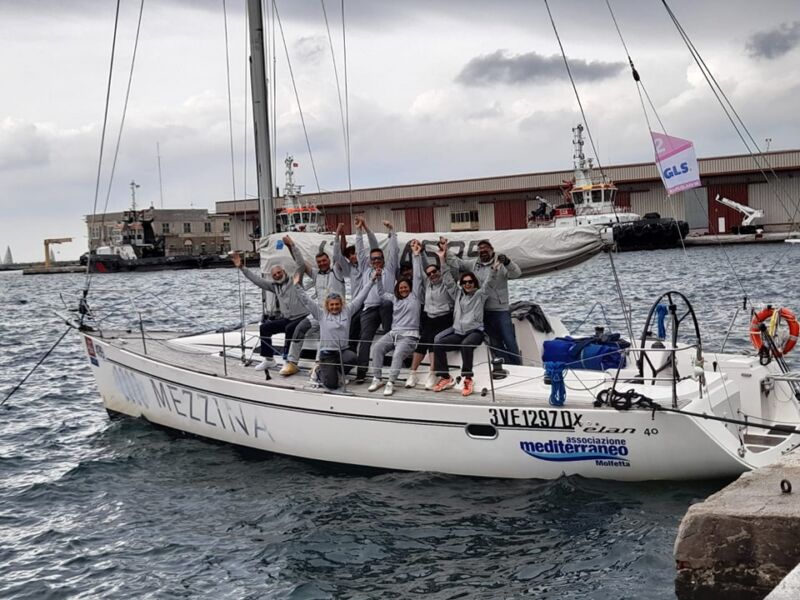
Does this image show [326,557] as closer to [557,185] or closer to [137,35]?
[137,35]

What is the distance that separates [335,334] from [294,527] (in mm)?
2669

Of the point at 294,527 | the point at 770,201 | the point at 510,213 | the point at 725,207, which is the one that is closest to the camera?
the point at 294,527

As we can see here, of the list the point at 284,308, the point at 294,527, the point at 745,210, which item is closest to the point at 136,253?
the point at 745,210

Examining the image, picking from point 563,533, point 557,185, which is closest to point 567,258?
point 563,533

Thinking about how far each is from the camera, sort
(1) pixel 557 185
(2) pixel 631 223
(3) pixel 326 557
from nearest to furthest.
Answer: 1. (3) pixel 326 557
2. (2) pixel 631 223
3. (1) pixel 557 185

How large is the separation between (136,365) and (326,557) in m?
5.96

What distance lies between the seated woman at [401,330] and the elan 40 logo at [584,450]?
1.89 metres

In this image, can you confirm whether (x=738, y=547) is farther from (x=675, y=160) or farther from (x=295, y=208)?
(x=295, y=208)

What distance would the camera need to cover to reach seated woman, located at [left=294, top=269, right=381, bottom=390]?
10703mm

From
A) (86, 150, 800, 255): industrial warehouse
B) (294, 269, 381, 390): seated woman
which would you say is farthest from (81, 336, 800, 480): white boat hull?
(86, 150, 800, 255): industrial warehouse

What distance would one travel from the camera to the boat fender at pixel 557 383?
9.38m

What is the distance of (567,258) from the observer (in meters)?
11.3

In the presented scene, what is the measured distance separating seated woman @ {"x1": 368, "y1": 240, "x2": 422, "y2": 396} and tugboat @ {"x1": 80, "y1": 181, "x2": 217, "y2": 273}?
241 feet

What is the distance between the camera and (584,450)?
370 inches
